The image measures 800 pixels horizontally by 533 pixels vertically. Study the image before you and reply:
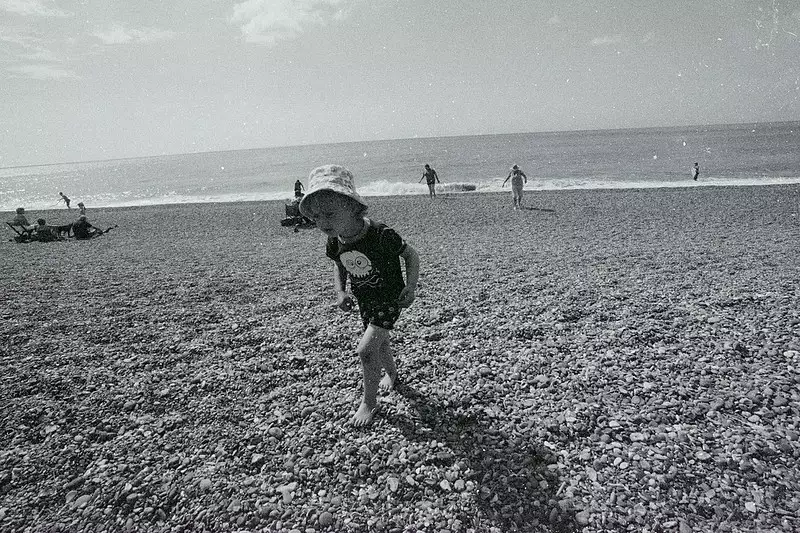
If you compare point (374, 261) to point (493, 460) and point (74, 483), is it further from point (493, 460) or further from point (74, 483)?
point (74, 483)

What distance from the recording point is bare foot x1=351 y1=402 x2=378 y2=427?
12.1 feet

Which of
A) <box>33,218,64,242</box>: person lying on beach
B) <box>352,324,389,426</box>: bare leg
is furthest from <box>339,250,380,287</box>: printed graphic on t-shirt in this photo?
<box>33,218,64,242</box>: person lying on beach

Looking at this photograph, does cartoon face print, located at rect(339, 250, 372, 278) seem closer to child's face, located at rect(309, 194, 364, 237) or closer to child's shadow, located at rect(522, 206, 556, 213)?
child's face, located at rect(309, 194, 364, 237)

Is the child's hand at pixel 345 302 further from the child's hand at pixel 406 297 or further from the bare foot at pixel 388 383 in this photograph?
the bare foot at pixel 388 383

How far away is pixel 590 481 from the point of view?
9.40ft

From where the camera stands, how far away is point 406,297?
10.5ft

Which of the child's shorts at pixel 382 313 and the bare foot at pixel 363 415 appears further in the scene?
the bare foot at pixel 363 415

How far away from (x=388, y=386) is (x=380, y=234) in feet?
6.15

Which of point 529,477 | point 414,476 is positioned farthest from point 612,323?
point 414,476

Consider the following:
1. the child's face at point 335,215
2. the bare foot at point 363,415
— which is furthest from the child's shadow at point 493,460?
the child's face at point 335,215

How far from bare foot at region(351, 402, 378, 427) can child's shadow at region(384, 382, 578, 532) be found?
0.53 feet

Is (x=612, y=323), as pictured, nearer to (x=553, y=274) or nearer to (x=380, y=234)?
(x=553, y=274)

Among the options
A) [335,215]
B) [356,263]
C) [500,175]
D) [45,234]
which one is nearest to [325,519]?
[356,263]

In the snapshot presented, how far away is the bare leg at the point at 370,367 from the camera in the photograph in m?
3.41
